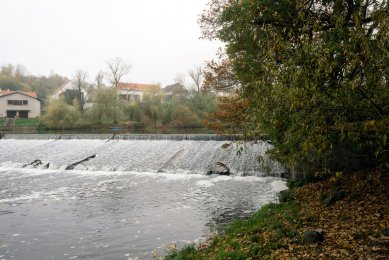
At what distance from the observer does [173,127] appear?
49844mm

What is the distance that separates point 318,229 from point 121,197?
10.4m

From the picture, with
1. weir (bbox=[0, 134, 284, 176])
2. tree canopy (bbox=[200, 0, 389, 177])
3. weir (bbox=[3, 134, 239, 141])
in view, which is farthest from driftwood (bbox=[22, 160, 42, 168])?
tree canopy (bbox=[200, 0, 389, 177])

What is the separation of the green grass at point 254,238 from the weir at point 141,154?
8.79 meters

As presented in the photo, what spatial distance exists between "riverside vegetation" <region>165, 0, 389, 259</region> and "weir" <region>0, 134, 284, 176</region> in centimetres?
807

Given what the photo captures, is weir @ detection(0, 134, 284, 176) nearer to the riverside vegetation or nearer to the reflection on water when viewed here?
the reflection on water

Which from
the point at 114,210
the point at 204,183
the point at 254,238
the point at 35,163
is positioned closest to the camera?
the point at 254,238

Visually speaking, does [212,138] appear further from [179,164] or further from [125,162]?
[125,162]

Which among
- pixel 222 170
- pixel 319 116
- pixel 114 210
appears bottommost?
pixel 114 210

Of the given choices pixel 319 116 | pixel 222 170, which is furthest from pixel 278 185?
pixel 319 116

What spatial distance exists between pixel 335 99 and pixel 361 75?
57 cm

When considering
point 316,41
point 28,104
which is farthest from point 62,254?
point 28,104

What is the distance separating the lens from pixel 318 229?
7.89 metres

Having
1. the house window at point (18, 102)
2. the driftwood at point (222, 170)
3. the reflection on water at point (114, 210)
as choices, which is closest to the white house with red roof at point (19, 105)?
the house window at point (18, 102)

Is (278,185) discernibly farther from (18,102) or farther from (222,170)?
(18,102)
